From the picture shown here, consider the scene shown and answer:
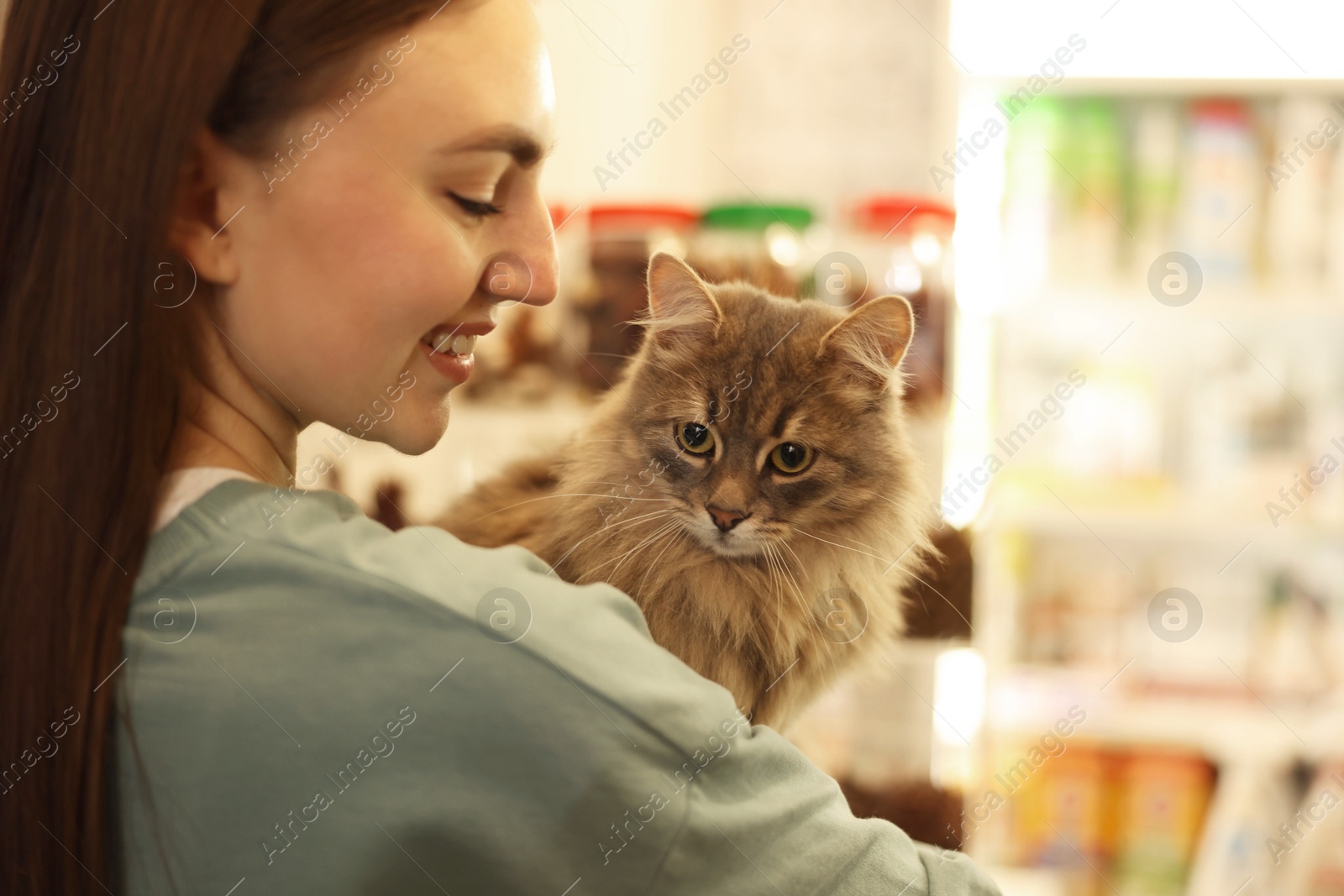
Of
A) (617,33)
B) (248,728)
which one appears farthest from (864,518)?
(617,33)

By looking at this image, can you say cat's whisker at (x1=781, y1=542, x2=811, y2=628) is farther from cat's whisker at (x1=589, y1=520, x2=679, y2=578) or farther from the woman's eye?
the woman's eye

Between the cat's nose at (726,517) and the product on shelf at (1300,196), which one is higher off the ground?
the product on shelf at (1300,196)

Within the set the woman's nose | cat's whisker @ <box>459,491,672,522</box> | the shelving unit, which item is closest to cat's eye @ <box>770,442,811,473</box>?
cat's whisker @ <box>459,491,672,522</box>

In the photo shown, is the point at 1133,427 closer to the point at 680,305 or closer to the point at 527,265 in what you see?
the point at 680,305

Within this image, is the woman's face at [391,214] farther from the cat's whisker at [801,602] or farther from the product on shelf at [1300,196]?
the product on shelf at [1300,196]

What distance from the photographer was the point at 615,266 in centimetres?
176

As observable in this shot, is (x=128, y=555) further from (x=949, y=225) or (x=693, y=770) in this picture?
(x=949, y=225)

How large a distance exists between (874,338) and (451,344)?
459mm

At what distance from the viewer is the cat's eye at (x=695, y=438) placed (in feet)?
3.33

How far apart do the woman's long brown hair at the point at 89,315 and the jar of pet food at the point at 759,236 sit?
1.07 metres

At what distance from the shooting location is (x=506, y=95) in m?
0.66

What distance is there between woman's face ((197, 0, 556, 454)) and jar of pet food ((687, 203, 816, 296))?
0.98 metres

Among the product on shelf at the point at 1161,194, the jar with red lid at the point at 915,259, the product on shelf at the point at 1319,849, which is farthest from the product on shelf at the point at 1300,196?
the product on shelf at the point at 1319,849

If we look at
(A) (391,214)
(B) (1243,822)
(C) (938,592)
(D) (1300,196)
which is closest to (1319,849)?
(B) (1243,822)
